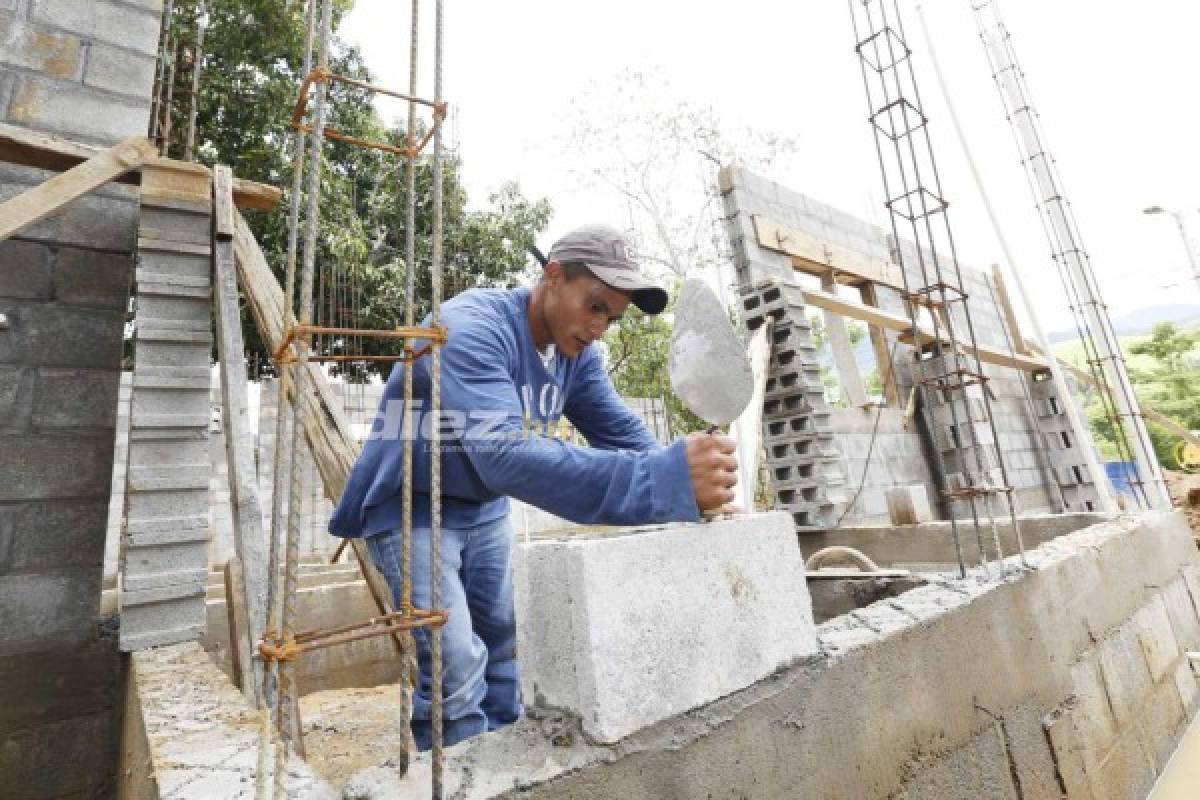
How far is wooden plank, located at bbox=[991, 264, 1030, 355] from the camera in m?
9.89

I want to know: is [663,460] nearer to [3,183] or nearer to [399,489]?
[399,489]

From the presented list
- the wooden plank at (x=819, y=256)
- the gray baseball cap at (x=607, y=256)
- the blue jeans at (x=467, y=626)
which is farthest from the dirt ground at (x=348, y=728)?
the wooden plank at (x=819, y=256)

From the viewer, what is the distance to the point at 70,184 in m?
2.37

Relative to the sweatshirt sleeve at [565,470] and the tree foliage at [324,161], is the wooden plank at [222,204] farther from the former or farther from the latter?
the tree foliage at [324,161]

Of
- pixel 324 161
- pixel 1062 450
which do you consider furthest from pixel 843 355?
pixel 324 161

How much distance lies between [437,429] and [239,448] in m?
1.78

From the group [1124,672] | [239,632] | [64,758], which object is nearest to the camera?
[64,758]

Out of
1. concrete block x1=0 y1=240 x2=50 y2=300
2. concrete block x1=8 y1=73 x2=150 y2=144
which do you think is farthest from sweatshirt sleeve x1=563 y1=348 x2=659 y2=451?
concrete block x1=8 y1=73 x2=150 y2=144

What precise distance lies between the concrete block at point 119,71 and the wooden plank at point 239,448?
0.59 meters

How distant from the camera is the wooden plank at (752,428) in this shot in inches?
186

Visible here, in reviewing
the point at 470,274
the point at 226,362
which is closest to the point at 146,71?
the point at 226,362

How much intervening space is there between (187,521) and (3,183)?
1652 millimetres

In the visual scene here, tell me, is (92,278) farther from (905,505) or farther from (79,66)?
(905,505)

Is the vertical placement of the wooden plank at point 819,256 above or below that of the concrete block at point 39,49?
above
